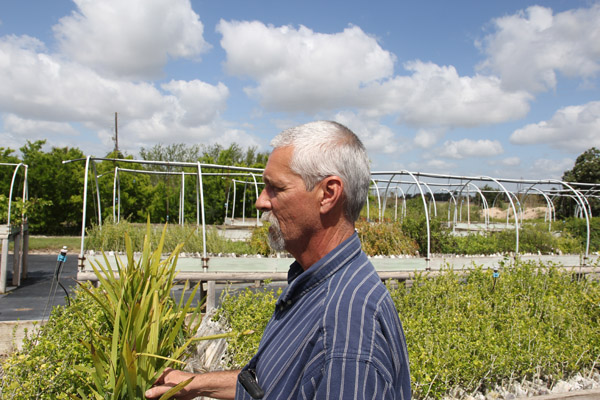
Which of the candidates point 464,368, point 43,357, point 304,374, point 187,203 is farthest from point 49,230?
point 304,374

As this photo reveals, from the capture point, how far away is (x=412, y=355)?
294 cm

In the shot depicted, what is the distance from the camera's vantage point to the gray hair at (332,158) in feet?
3.51

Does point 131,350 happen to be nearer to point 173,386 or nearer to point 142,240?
point 173,386

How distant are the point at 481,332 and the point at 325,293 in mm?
3001

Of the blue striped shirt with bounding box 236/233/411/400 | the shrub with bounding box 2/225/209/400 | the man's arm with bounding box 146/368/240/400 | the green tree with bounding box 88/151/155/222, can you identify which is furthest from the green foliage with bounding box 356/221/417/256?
the green tree with bounding box 88/151/155/222

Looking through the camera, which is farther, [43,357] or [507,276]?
[507,276]

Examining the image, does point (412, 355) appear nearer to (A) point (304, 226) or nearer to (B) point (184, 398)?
(B) point (184, 398)

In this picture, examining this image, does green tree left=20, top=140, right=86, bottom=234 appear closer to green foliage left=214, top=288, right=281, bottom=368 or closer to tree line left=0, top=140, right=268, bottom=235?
tree line left=0, top=140, right=268, bottom=235

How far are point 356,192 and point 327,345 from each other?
39 centimetres

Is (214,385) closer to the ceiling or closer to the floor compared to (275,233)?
closer to the floor

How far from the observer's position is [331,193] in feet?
3.53

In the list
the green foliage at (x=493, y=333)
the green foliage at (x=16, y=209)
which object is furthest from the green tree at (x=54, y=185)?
the green foliage at (x=493, y=333)

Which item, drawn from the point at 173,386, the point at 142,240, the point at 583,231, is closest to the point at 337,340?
the point at 173,386

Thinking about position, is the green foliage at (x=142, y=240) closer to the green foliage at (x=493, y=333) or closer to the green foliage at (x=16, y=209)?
the green foliage at (x=16, y=209)
